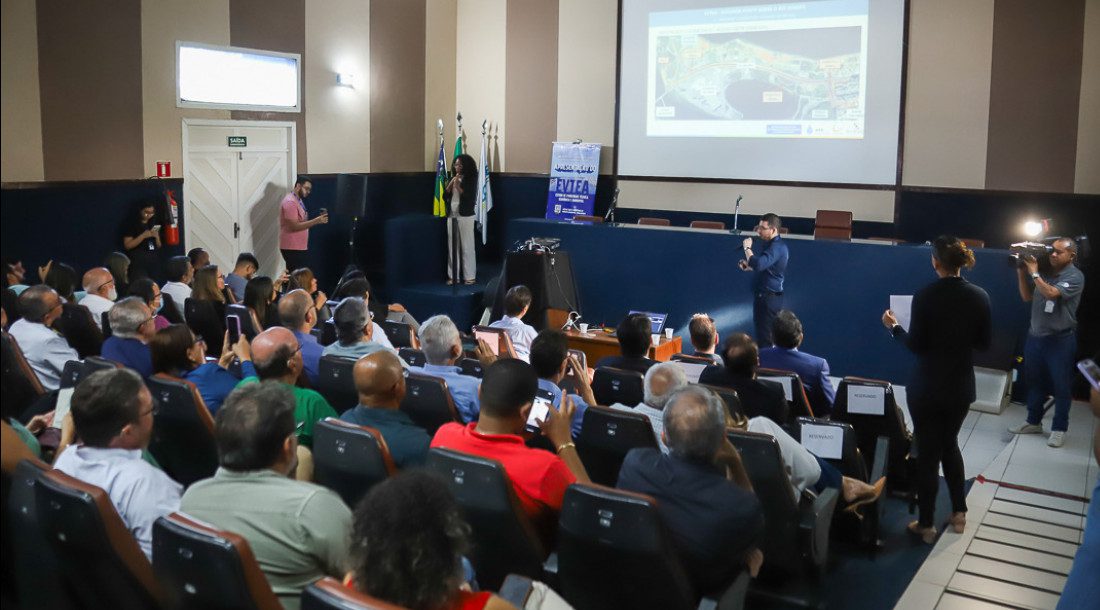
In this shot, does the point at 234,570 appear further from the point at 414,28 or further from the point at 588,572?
the point at 414,28

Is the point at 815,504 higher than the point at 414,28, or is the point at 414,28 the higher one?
the point at 414,28

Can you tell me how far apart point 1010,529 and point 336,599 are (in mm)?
3982

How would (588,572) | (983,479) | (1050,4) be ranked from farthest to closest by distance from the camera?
(1050,4) → (983,479) → (588,572)

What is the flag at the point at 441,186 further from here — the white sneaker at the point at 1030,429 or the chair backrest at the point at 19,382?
the chair backrest at the point at 19,382

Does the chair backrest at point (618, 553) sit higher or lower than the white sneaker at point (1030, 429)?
higher

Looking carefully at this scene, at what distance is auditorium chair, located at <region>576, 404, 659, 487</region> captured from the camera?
341cm

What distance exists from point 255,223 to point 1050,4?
7.72m

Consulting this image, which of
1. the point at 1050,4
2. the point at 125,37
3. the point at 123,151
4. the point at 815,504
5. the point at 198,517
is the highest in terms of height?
the point at 1050,4

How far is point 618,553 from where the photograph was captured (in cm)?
257

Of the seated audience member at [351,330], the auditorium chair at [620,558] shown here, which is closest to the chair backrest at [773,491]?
the auditorium chair at [620,558]

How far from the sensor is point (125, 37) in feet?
26.0

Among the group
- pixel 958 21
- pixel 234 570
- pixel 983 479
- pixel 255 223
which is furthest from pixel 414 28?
pixel 234 570

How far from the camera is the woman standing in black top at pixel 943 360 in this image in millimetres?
4258

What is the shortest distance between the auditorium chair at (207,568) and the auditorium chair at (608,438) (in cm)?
166
